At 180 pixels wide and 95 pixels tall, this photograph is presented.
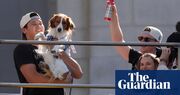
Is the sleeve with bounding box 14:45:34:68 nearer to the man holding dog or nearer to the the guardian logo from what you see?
the man holding dog

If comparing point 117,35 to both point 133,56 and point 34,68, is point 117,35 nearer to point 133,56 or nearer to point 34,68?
point 133,56

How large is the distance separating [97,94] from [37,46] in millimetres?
3584

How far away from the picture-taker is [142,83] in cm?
599

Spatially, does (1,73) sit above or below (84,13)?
below

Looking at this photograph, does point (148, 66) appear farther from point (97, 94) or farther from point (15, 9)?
point (15, 9)

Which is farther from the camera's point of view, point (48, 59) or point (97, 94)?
point (97, 94)

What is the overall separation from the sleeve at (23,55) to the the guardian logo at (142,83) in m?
0.82

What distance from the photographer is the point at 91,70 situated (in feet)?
34.3

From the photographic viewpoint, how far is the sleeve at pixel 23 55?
6.32m

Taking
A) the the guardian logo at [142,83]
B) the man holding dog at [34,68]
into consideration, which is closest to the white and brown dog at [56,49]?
the man holding dog at [34,68]

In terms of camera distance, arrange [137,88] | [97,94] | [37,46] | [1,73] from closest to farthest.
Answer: [137,88] → [37,46] → [97,94] → [1,73]

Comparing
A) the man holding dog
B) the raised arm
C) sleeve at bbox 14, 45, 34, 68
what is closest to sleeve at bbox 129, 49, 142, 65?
the raised arm

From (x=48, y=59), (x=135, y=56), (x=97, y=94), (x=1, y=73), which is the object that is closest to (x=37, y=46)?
(x=48, y=59)

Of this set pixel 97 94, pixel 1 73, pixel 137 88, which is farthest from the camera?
pixel 1 73
